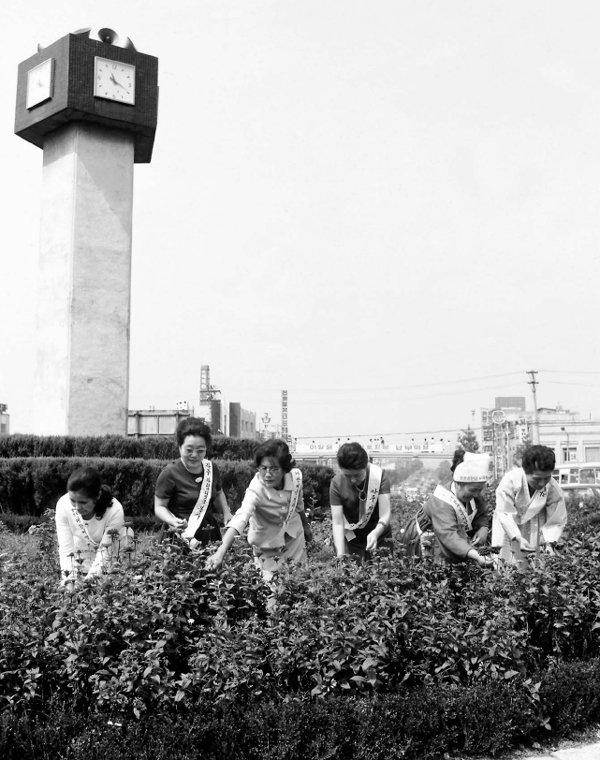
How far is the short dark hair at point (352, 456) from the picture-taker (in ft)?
17.1

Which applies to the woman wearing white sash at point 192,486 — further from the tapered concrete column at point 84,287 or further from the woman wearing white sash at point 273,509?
the tapered concrete column at point 84,287

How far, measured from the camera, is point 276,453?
16.5 feet

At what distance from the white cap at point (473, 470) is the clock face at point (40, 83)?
1242 centimetres

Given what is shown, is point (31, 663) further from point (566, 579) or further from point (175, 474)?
point (566, 579)

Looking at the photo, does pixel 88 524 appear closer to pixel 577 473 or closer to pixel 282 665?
pixel 282 665

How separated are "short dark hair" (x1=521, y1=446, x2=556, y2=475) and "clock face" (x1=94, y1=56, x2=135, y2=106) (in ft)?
39.4

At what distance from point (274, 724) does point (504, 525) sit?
7.94 feet

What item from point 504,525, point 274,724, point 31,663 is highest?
point 504,525

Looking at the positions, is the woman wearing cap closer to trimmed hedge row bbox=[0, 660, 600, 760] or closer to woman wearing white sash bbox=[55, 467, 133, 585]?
trimmed hedge row bbox=[0, 660, 600, 760]

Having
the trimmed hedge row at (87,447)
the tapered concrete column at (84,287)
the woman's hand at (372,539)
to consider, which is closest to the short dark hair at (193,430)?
the woman's hand at (372,539)

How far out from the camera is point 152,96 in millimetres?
15023

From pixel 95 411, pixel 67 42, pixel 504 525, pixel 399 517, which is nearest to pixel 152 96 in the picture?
pixel 67 42

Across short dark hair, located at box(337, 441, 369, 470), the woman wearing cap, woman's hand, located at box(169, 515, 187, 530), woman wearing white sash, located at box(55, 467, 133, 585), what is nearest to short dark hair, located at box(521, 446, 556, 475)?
the woman wearing cap

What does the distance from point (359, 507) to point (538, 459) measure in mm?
1279
